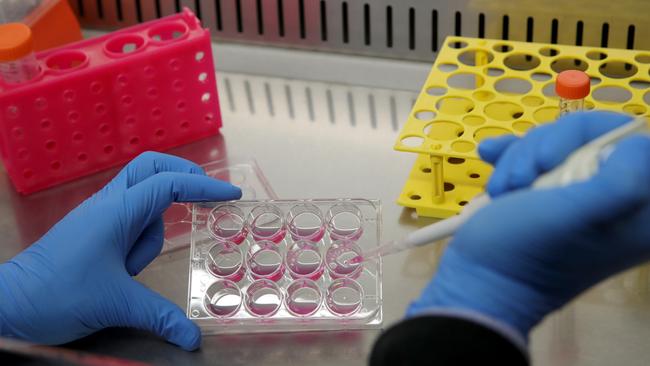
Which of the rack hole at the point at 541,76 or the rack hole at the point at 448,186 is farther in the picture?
the rack hole at the point at 541,76

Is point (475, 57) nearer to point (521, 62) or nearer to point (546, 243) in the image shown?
point (521, 62)

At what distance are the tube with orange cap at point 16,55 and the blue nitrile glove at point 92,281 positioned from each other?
0.91ft

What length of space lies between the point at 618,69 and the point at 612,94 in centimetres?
5

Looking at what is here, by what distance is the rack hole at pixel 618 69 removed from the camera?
175 centimetres

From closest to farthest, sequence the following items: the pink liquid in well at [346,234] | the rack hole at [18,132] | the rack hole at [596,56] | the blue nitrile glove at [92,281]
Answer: the blue nitrile glove at [92,281] < the pink liquid in well at [346,234] < the rack hole at [18,132] < the rack hole at [596,56]

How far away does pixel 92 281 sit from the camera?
1368 mm

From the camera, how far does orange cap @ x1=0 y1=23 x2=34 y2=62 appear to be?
1.54 meters

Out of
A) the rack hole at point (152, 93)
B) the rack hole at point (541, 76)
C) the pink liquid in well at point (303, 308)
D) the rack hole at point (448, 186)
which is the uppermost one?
the rack hole at point (152, 93)

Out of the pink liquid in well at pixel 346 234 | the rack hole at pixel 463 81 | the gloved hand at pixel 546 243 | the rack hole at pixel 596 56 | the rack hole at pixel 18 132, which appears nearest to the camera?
the gloved hand at pixel 546 243

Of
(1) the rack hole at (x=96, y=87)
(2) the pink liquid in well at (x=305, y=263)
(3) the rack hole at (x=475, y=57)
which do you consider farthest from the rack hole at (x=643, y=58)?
(1) the rack hole at (x=96, y=87)

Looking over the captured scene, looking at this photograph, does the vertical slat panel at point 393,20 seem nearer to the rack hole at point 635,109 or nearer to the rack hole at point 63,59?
the rack hole at point 635,109

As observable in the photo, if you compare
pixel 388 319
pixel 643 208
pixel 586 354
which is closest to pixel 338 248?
pixel 388 319

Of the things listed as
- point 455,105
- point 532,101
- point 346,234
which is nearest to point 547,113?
point 532,101

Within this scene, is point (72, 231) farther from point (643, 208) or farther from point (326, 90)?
point (643, 208)
